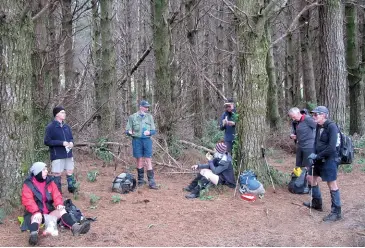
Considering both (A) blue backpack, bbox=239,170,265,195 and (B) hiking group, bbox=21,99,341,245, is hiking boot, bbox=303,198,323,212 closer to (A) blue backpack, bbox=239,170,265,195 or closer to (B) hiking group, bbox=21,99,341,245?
(B) hiking group, bbox=21,99,341,245

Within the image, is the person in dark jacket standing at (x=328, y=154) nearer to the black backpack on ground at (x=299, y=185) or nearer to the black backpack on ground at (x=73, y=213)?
the black backpack on ground at (x=299, y=185)

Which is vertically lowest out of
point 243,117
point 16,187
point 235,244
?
point 235,244

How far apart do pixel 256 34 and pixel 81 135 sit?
6725 mm

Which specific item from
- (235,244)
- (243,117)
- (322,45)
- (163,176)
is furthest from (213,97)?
(235,244)

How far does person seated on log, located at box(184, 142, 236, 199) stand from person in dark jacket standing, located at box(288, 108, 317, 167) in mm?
1599

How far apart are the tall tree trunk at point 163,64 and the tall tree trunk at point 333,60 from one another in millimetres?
4787

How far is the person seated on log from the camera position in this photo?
8211 millimetres

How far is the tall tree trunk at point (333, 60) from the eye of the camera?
39.0 ft

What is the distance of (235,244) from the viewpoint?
6.09 meters

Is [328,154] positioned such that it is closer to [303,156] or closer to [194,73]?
[303,156]

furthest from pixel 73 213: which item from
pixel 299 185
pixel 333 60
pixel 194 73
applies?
pixel 194 73

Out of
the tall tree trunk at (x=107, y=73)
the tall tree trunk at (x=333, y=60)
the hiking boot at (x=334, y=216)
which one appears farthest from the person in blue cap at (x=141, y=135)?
the tall tree trunk at (x=333, y=60)

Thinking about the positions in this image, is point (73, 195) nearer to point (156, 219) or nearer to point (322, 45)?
point (156, 219)

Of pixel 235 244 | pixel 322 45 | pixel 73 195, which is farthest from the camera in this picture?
pixel 322 45
